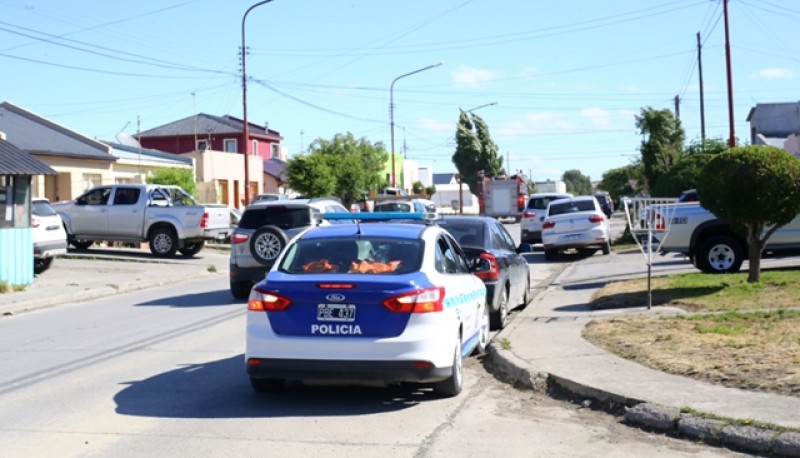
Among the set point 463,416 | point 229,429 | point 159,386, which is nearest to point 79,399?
point 159,386

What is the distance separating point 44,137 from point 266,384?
3437 centimetres

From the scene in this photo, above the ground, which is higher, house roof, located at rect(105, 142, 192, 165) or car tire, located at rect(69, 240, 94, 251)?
house roof, located at rect(105, 142, 192, 165)

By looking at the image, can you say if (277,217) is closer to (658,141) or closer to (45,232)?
(45,232)

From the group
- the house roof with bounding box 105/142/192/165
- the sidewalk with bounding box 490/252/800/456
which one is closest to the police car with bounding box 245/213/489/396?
the sidewalk with bounding box 490/252/800/456

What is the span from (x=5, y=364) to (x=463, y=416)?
6.03 m

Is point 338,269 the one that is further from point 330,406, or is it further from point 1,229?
point 1,229

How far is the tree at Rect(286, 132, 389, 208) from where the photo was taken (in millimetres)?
54562

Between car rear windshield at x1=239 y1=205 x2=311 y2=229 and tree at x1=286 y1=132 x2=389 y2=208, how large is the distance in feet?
114

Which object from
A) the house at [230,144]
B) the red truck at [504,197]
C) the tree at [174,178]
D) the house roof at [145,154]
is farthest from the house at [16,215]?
the red truck at [504,197]

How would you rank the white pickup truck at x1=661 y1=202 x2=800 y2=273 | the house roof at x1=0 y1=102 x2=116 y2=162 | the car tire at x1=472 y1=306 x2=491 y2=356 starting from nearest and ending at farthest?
the car tire at x1=472 y1=306 x2=491 y2=356, the white pickup truck at x1=661 y1=202 x2=800 y2=273, the house roof at x1=0 y1=102 x2=116 y2=162

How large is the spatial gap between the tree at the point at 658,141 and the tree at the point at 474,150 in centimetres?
4518

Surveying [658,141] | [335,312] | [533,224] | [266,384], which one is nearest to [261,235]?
[266,384]

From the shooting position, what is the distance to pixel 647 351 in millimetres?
10820

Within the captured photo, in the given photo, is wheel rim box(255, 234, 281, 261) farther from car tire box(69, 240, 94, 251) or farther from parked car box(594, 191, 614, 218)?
parked car box(594, 191, 614, 218)
